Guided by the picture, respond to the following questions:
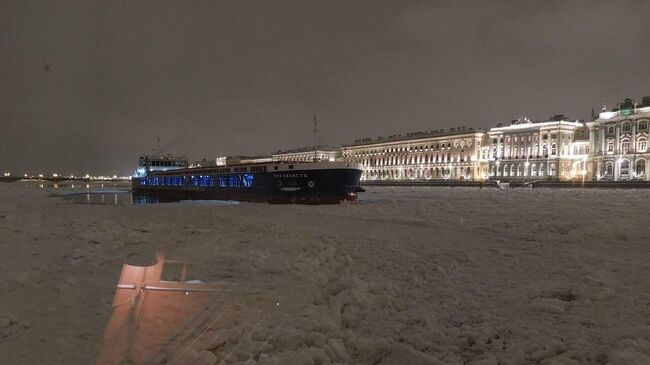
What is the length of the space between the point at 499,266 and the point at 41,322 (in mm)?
8400

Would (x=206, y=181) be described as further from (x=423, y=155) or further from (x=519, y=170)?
(x=423, y=155)

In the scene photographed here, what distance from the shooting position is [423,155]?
133750 millimetres

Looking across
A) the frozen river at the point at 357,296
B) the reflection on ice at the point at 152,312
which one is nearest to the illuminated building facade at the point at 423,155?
the frozen river at the point at 357,296

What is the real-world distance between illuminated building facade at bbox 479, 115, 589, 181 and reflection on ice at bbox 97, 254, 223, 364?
359ft

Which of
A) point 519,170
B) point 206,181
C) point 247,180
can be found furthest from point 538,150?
point 247,180

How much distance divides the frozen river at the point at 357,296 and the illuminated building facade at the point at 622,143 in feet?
304

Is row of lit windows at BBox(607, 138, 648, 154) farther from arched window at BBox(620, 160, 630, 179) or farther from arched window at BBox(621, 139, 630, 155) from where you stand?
arched window at BBox(620, 160, 630, 179)

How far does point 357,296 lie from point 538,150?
4521 inches

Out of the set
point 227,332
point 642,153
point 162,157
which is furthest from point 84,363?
point 642,153

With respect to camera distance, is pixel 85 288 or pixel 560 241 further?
pixel 560 241

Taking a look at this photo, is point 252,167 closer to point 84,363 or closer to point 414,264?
point 414,264

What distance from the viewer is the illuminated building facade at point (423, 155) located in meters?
121

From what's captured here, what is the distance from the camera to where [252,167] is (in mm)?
36500

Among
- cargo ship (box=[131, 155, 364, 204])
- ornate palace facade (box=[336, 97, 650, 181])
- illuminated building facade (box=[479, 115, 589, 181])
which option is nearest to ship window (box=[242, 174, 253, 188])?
cargo ship (box=[131, 155, 364, 204])
